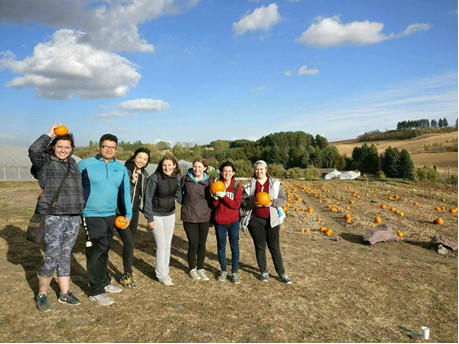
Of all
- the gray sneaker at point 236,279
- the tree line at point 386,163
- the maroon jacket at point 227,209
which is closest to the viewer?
the maroon jacket at point 227,209

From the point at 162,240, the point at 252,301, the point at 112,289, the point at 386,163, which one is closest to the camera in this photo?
the point at 252,301

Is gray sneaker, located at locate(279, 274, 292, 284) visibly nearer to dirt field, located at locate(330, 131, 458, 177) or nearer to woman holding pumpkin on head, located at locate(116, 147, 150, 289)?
woman holding pumpkin on head, located at locate(116, 147, 150, 289)

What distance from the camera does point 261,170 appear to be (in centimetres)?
522

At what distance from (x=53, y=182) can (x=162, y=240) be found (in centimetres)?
185

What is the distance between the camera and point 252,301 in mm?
4621

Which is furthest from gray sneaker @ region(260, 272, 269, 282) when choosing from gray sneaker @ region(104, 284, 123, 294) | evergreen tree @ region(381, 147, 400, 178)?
evergreen tree @ region(381, 147, 400, 178)

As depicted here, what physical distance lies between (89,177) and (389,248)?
26.0 ft

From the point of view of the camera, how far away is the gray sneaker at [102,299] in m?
4.29

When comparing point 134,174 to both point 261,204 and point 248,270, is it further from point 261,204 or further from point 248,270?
point 248,270

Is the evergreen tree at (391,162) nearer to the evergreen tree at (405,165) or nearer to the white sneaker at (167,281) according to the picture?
the evergreen tree at (405,165)

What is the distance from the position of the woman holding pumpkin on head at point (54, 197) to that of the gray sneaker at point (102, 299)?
55 cm

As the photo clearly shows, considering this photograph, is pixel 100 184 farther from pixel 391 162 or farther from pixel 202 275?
pixel 391 162

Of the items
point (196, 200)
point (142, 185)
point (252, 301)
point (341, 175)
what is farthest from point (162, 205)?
point (341, 175)

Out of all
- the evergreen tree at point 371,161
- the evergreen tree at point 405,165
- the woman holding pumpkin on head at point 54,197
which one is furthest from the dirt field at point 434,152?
the woman holding pumpkin on head at point 54,197
